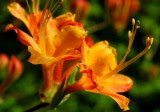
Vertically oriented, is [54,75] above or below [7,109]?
above

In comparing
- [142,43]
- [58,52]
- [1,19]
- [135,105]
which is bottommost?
[135,105]

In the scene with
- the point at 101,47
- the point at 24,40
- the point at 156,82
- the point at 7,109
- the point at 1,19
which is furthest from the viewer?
the point at 156,82

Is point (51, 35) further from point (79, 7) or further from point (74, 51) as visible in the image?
point (79, 7)

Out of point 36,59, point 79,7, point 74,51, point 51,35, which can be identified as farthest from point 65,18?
point 79,7

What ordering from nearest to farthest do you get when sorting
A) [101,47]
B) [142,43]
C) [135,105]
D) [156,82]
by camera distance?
[101,47] < [135,105] < [156,82] < [142,43]

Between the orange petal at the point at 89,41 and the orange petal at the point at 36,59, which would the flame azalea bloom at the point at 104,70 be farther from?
the orange petal at the point at 36,59

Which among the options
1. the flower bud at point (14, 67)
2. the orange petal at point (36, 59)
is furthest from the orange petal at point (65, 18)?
the flower bud at point (14, 67)

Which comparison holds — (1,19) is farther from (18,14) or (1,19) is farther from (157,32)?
(157,32)

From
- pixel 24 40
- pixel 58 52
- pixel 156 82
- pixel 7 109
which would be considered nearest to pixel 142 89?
pixel 156 82
